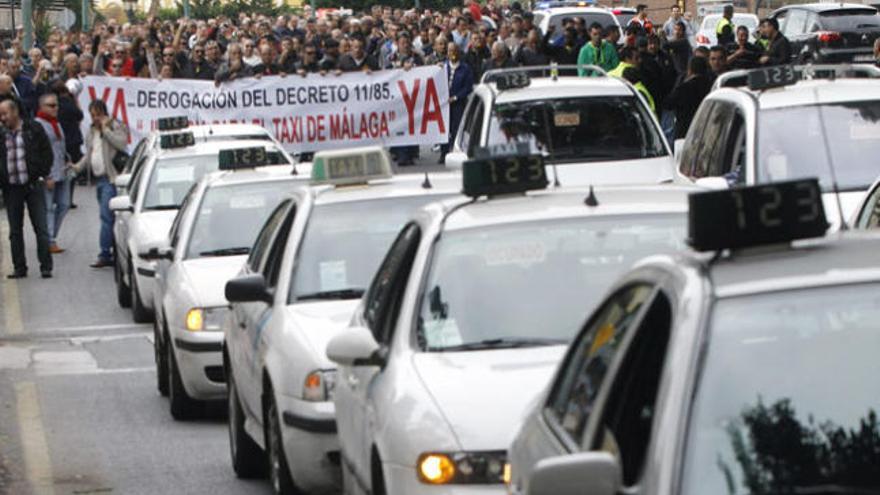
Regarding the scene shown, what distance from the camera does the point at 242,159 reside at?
1509 cm

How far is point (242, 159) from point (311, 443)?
236 inches

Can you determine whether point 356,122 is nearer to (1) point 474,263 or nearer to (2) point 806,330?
(1) point 474,263

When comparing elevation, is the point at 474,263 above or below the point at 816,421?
below

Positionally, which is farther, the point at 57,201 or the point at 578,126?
the point at 57,201

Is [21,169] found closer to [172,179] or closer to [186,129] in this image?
[186,129]

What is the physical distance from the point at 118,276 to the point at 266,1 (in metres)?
71.4

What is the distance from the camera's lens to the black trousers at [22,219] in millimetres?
22328

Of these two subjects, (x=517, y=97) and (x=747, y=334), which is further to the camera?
(x=517, y=97)

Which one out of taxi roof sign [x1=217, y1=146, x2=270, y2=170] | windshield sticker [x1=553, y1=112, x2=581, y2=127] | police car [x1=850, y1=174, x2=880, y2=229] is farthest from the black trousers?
police car [x1=850, y1=174, x2=880, y2=229]

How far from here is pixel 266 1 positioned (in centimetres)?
9112

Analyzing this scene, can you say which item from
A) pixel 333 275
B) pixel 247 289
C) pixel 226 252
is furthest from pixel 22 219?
pixel 247 289

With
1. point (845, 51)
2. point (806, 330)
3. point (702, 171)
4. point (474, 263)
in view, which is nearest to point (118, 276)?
point (702, 171)

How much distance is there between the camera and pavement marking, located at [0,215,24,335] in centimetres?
1912

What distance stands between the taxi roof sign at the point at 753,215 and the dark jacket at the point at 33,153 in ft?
59.4
